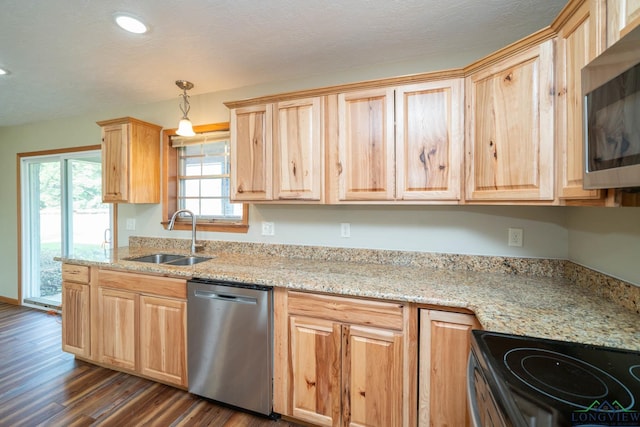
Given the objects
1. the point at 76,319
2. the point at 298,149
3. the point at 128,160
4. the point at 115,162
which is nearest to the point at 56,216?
the point at 115,162

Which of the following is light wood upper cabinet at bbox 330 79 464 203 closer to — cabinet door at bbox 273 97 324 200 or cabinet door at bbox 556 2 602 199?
cabinet door at bbox 273 97 324 200

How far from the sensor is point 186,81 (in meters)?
2.52

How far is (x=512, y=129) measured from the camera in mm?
1483

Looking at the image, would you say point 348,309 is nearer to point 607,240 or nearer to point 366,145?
point 366,145

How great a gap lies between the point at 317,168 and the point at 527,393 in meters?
1.58

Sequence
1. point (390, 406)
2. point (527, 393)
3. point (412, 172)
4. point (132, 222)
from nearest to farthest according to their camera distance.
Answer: point (527, 393) → point (390, 406) → point (412, 172) → point (132, 222)

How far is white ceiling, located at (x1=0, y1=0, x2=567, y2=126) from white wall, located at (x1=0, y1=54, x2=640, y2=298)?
0.71 feet

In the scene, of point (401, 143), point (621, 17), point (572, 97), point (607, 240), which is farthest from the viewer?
point (401, 143)

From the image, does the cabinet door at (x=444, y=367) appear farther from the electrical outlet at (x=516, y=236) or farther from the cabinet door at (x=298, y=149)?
the cabinet door at (x=298, y=149)

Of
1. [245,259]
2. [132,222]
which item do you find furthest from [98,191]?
[245,259]

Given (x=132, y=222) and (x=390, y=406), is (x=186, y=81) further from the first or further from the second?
(x=390, y=406)

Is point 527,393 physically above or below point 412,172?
below

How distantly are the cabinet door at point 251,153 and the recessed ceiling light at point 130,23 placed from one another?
0.72 meters

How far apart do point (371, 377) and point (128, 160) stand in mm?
2739
